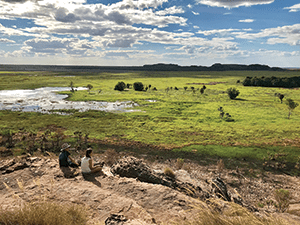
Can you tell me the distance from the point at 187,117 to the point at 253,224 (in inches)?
1386

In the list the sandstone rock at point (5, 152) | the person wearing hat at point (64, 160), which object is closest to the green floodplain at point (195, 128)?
the sandstone rock at point (5, 152)

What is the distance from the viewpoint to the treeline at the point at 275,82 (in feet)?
298

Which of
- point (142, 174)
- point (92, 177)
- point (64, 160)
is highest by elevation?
point (64, 160)

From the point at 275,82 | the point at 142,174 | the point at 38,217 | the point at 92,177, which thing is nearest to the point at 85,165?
the point at 92,177

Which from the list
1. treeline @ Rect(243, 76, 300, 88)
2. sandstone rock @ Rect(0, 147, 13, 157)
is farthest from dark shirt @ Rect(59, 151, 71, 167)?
treeline @ Rect(243, 76, 300, 88)

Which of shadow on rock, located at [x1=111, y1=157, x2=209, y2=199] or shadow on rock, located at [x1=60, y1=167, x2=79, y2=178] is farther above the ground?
shadow on rock, located at [x1=60, y1=167, x2=79, y2=178]

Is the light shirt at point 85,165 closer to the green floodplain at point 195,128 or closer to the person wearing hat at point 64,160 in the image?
the person wearing hat at point 64,160

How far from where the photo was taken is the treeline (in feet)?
298

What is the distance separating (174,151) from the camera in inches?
926

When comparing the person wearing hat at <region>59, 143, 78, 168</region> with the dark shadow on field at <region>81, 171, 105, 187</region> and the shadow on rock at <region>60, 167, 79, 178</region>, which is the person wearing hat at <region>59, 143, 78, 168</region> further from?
the dark shadow on field at <region>81, 171, 105, 187</region>

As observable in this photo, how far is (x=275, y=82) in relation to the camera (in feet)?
304

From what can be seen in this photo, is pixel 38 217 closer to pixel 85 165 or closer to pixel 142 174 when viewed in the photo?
pixel 85 165

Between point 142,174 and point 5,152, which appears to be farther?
point 5,152

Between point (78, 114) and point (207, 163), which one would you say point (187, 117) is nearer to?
point (207, 163)
